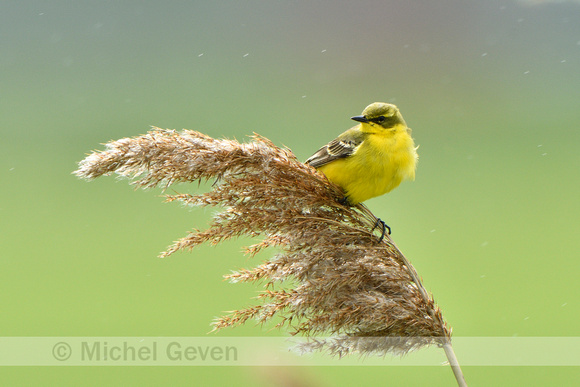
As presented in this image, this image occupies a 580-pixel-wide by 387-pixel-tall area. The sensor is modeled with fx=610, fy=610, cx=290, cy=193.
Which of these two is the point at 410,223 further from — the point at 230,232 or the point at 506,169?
the point at 230,232

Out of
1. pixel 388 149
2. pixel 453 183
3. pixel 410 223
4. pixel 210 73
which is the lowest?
pixel 388 149

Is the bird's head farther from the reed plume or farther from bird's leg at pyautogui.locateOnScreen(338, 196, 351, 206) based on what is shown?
the reed plume

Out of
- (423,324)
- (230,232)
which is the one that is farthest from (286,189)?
(423,324)

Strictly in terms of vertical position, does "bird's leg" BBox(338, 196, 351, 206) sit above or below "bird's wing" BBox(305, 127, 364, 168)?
below

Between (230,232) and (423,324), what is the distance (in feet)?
2.74

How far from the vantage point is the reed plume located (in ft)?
7.57

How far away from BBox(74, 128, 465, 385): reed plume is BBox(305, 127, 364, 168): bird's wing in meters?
0.91

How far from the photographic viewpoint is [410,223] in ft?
33.7

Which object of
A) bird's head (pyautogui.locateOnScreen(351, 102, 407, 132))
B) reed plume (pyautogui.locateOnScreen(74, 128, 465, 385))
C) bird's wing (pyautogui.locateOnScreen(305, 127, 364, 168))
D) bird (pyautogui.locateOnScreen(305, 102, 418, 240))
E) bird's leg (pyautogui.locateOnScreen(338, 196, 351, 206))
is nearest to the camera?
reed plume (pyautogui.locateOnScreen(74, 128, 465, 385))

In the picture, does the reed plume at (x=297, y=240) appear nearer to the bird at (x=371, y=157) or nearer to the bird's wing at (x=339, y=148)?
the bird at (x=371, y=157)

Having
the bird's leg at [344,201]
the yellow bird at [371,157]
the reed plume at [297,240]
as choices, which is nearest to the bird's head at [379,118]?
the yellow bird at [371,157]

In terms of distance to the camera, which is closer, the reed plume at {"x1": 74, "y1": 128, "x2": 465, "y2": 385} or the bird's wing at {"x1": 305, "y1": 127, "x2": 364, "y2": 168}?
the reed plume at {"x1": 74, "y1": 128, "x2": 465, "y2": 385}

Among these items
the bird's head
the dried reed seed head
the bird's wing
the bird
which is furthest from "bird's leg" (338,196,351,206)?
the bird's head

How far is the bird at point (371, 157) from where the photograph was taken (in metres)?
3.32
